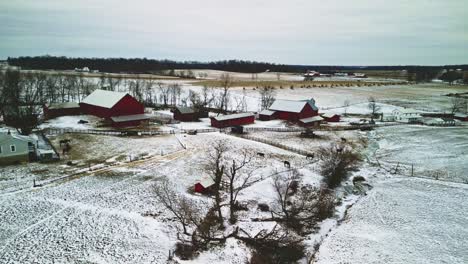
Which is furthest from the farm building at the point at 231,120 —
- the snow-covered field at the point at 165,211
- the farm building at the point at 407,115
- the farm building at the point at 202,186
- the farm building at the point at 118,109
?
the farm building at the point at 407,115

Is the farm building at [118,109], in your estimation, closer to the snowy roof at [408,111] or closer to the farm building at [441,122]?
the farm building at [441,122]

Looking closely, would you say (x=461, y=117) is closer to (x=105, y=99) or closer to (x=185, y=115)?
(x=185, y=115)

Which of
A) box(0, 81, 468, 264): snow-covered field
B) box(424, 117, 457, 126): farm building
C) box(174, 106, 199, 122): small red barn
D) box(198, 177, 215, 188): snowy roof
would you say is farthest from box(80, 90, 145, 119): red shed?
box(424, 117, 457, 126): farm building

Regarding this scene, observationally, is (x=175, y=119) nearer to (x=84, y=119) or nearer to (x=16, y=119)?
(x=84, y=119)

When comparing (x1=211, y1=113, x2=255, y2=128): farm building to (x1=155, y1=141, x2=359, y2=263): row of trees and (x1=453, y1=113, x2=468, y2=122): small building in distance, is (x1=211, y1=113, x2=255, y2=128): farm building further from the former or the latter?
(x1=453, y1=113, x2=468, y2=122): small building in distance

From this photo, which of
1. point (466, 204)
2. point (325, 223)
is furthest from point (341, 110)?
point (325, 223)

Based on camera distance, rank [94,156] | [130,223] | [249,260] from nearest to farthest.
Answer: [249,260], [130,223], [94,156]
